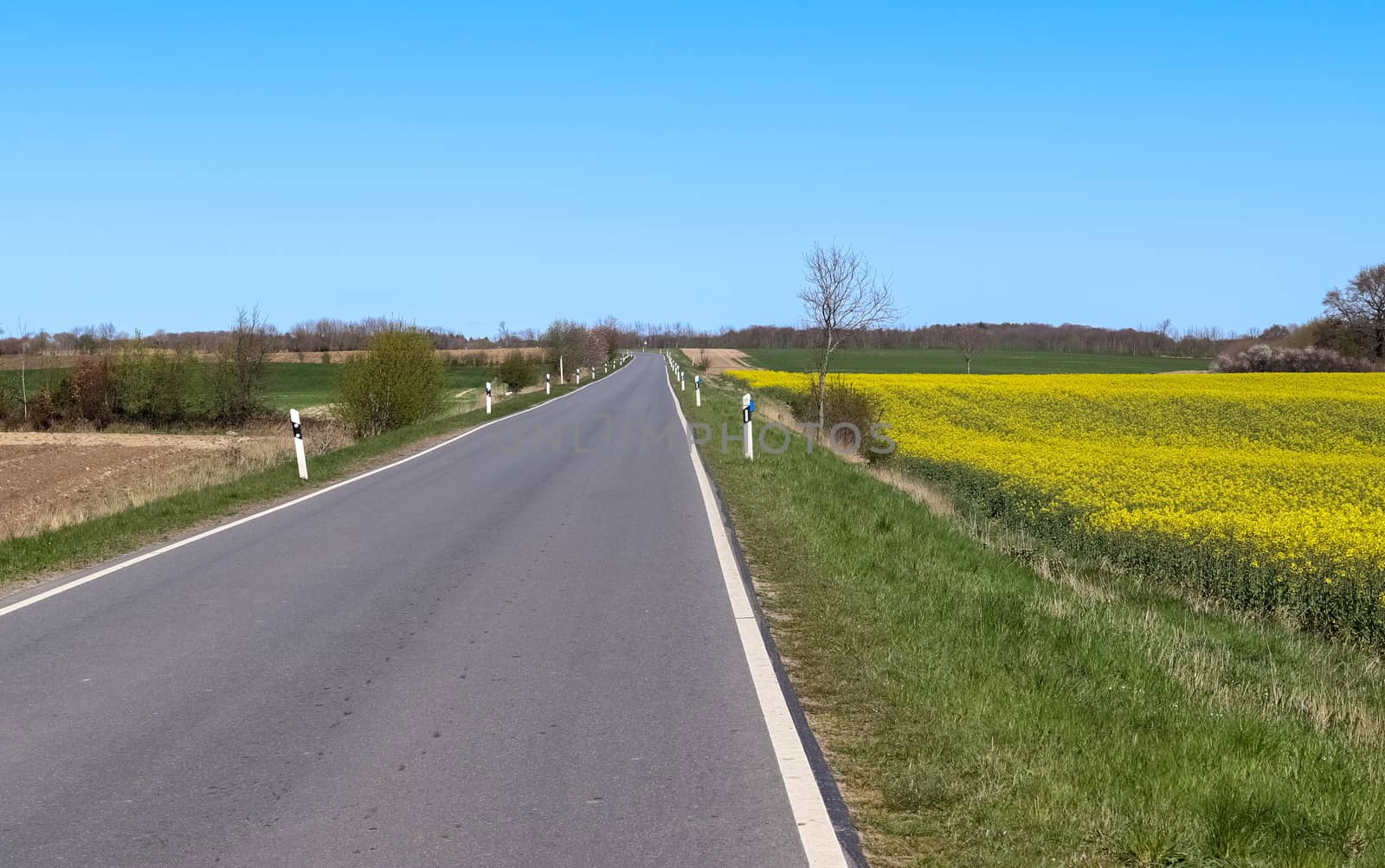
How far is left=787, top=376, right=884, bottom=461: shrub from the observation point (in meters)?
25.7

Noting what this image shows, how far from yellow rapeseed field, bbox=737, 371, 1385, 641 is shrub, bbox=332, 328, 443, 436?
50.6 ft

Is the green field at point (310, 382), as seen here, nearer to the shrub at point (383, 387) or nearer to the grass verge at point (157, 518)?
the shrub at point (383, 387)

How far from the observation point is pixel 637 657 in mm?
6176

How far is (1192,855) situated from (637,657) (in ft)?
10.9

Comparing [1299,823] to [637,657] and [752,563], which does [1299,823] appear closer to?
[637,657]

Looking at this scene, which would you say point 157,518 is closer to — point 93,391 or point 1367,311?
point 93,391

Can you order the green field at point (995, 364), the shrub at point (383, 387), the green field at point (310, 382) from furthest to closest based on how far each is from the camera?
the green field at point (995, 364) → the green field at point (310, 382) → the shrub at point (383, 387)

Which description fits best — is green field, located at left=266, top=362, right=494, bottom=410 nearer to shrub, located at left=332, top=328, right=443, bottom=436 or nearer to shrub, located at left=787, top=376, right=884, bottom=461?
shrub, located at left=332, top=328, right=443, bottom=436

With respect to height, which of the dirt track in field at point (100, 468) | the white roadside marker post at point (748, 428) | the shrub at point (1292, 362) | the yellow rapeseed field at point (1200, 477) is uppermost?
the shrub at point (1292, 362)

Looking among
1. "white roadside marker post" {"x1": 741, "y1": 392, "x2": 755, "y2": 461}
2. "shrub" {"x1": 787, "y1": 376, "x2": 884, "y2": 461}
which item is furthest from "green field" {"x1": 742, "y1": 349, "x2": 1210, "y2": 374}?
"white roadside marker post" {"x1": 741, "y1": 392, "x2": 755, "y2": 461}

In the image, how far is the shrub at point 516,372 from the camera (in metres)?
54.7

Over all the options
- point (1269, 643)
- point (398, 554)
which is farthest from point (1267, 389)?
point (398, 554)

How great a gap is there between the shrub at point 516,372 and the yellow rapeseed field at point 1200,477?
2087cm

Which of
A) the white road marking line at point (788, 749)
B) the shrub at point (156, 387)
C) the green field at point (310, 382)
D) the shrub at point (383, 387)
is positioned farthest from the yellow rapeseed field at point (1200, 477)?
the green field at point (310, 382)
